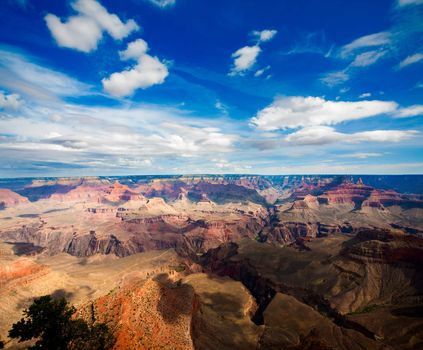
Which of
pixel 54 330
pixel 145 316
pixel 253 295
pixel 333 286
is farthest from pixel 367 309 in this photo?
pixel 54 330

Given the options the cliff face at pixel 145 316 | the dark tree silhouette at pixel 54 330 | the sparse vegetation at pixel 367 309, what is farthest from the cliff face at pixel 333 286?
the dark tree silhouette at pixel 54 330

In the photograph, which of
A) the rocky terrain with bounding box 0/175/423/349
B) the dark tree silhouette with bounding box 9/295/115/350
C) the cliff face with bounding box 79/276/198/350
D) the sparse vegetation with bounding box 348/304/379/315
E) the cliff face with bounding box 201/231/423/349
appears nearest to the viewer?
the dark tree silhouette with bounding box 9/295/115/350

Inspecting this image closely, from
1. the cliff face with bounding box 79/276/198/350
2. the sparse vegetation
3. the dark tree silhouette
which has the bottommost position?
the sparse vegetation

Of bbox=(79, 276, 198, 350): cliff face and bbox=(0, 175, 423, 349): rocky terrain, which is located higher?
bbox=(79, 276, 198, 350): cliff face

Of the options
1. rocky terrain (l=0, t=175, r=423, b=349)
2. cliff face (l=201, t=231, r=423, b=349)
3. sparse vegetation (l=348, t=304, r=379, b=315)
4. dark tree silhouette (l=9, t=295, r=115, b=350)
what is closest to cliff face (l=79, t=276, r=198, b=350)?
rocky terrain (l=0, t=175, r=423, b=349)

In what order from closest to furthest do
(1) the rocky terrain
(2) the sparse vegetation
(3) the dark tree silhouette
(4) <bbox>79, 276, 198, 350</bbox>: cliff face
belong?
(3) the dark tree silhouette, (4) <bbox>79, 276, 198, 350</bbox>: cliff face, (1) the rocky terrain, (2) the sparse vegetation

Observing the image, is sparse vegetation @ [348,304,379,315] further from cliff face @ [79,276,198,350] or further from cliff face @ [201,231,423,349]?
cliff face @ [79,276,198,350]

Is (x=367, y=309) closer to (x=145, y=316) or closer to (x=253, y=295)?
(x=253, y=295)

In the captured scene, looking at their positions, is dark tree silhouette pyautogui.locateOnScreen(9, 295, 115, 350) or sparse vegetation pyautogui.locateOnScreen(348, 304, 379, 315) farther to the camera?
sparse vegetation pyautogui.locateOnScreen(348, 304, 379, 315)
